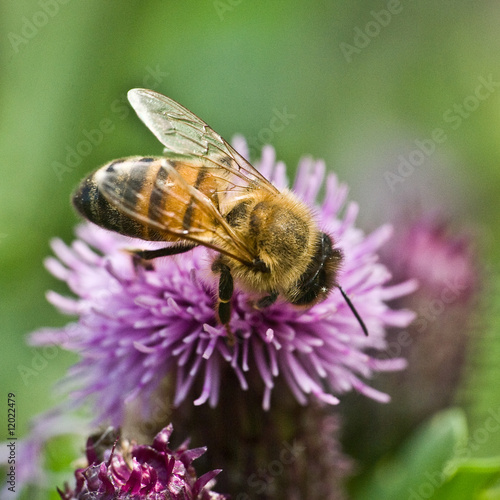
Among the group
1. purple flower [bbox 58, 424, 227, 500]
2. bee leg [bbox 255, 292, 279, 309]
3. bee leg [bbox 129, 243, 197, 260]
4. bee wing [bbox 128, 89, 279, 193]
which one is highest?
bee wing [bbox 128, 89, 279, 193]

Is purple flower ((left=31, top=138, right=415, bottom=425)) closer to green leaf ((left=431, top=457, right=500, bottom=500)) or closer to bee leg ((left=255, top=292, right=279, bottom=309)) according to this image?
bee leg ((left=255, top=292, right=279, bottom=309))

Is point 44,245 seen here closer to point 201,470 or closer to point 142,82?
point 142,82

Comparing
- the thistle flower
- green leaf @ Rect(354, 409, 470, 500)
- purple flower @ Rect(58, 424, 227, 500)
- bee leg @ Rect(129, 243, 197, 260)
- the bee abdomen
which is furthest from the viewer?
the thistle flower

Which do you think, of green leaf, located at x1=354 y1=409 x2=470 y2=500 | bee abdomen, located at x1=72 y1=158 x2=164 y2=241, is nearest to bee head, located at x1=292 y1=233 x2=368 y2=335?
bee abdomen, located at x1=72 y1=158 x2=164 y2=241

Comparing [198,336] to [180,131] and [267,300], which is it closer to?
[267,300]

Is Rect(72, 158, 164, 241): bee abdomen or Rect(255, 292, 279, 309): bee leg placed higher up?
Rect(255, 292, 279, 309): bee leg

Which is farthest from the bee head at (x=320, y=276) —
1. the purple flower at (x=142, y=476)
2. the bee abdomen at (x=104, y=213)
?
the purple flower at (x=142, y=476)
